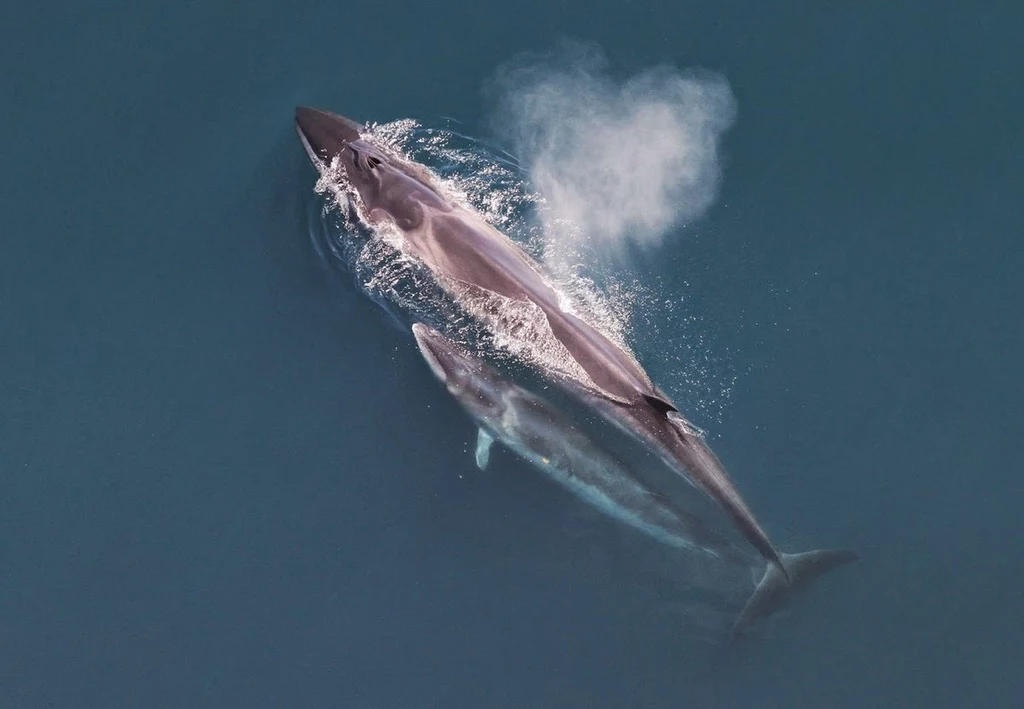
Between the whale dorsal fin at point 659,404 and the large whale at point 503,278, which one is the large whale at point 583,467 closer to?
the large whale at point 503,278

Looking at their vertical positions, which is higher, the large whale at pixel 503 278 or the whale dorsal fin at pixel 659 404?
the large whale at pixel 503 278

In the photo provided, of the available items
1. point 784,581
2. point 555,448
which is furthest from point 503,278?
point 784,581

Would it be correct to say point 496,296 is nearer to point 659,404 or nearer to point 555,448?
point 555,448

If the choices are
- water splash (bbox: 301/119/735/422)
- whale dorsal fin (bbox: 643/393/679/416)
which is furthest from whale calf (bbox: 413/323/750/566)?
whale dorsal fin (bbox: 643/393/679/416)

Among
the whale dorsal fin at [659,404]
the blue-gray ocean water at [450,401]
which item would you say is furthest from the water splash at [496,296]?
the whale dorsal fin at [659,404]

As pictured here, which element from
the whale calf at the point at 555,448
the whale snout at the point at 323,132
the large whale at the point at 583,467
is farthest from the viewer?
the whale snout at the point at 323,132

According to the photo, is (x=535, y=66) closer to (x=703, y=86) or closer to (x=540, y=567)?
(x=703, y=86)
